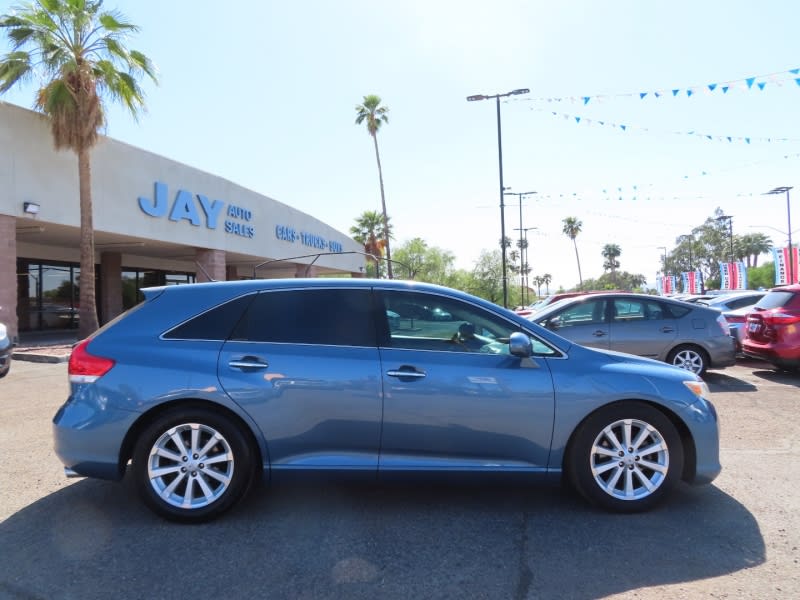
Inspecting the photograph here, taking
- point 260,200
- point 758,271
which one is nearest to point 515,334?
point 260,200

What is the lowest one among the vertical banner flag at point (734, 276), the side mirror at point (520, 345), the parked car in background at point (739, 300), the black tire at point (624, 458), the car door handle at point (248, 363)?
the black tire at point (624, 458)

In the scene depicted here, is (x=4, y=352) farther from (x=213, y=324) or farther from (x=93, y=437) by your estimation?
(x=213, y=324)

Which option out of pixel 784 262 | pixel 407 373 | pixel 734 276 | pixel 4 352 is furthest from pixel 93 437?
pixel 734 276

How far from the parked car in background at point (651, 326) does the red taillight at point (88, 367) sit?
248 inches

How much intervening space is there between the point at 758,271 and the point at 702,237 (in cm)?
1161

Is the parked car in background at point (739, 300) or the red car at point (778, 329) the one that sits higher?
the parked car in background at point (739, 300)

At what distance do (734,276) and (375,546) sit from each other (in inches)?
1605

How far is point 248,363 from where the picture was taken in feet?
11.4

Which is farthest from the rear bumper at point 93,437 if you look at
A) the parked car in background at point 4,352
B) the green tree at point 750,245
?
the green tree at point 750,245

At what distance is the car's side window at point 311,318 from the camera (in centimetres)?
361

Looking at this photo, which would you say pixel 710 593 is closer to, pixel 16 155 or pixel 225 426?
pixel 225 426

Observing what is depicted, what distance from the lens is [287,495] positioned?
391cm

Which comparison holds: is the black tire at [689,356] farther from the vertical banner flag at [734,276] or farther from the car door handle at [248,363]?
the vertical banner flag at [734,276]

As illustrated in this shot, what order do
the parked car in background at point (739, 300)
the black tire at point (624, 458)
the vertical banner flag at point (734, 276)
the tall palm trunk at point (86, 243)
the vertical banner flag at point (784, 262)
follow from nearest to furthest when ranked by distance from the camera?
the black tire at point (624, 458)
the parked car in background at point (739, 300)
the tall palm trunk at point (86, 243)
the vertical banner flag at point (784, 262)
the vertical banner flag at point (734, 276)
